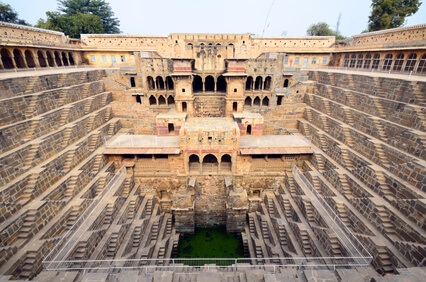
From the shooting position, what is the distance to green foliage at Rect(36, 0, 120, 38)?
35.7m

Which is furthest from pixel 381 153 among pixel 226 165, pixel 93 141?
pixel 93 141

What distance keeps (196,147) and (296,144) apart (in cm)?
860

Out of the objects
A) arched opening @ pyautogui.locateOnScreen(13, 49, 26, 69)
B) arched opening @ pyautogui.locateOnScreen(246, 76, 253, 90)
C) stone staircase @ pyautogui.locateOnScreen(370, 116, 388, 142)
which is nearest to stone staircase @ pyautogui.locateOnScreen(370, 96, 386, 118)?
stone staircase @ pyautogui.locateOnScreen(370, 116, 388, 142)

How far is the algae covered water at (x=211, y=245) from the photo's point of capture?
14.3m

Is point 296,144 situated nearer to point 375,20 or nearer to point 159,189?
point 159,189

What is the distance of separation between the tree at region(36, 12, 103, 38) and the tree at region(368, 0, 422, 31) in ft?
164

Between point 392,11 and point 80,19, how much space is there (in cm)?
5348

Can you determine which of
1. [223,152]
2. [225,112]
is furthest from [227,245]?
[225,112]

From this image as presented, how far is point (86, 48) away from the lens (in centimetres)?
3128

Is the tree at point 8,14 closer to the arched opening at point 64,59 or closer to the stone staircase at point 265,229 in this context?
the arched opening at point 64,59

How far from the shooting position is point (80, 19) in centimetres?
3628

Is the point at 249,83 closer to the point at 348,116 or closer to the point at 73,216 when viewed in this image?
the point at 348,116

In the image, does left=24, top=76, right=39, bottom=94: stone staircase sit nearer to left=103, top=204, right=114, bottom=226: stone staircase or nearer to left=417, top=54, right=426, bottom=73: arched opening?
left=103, top=204, right=114, bottom=226: stone staircase

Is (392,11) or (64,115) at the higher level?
(392,11)
